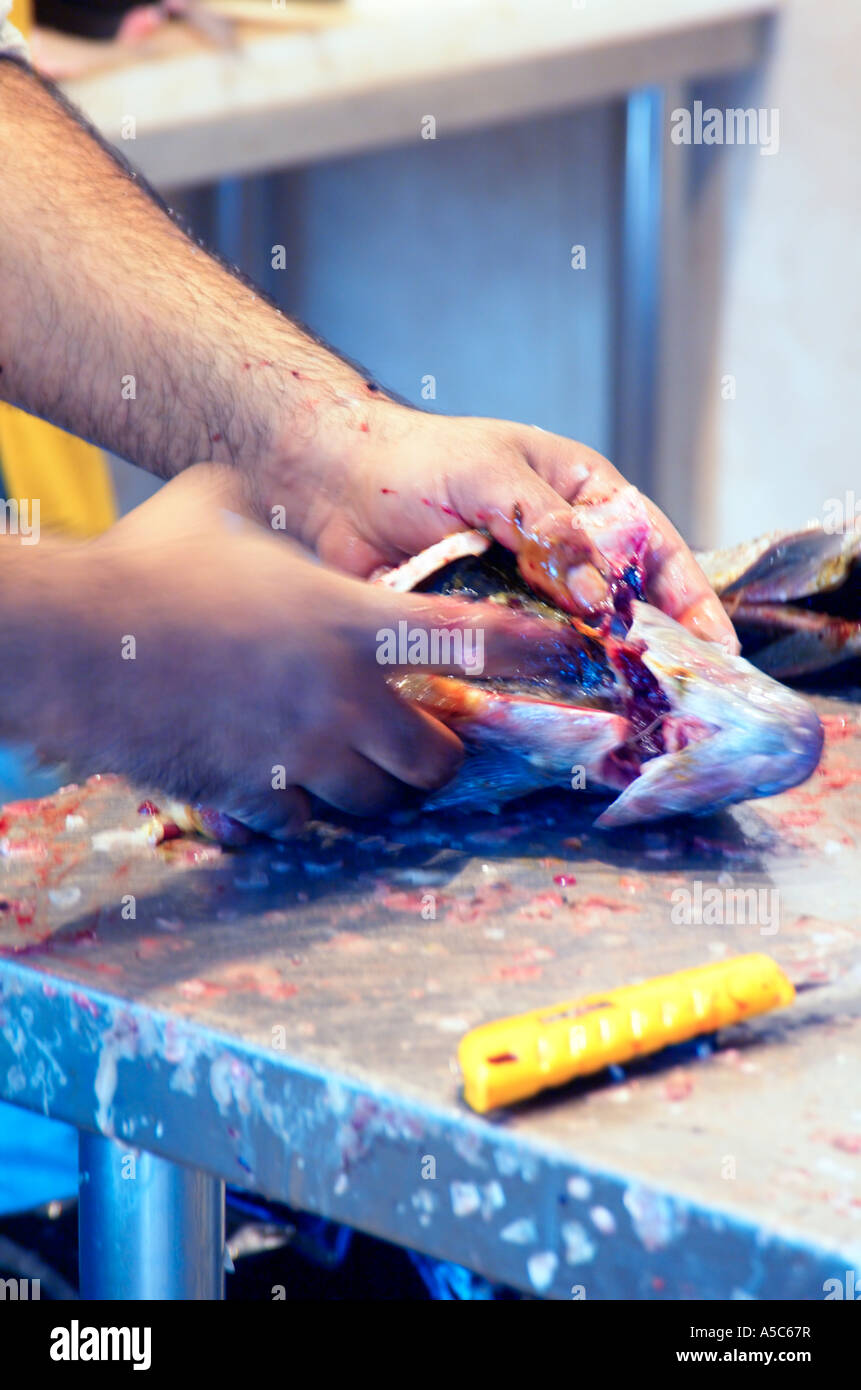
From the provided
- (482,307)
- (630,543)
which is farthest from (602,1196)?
(482,307)

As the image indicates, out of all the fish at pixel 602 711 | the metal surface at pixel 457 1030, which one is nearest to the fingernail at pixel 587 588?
the fish at pixel 602 711

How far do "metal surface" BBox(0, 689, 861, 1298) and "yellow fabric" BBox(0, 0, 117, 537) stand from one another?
3.52 feet

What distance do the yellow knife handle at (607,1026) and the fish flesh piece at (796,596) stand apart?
0.55 meters

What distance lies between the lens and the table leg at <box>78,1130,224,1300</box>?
2.46ft

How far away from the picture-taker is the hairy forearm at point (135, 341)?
4.13 ft

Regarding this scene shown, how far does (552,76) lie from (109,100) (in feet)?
2.62

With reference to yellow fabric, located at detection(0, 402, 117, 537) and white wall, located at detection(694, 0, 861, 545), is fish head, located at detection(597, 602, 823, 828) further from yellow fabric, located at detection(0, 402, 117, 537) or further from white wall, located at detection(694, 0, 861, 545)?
white wall, located at detection(694, 0, 861, 545)

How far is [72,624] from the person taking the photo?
2.54ft

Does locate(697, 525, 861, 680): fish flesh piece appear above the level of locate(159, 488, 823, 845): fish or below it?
above
